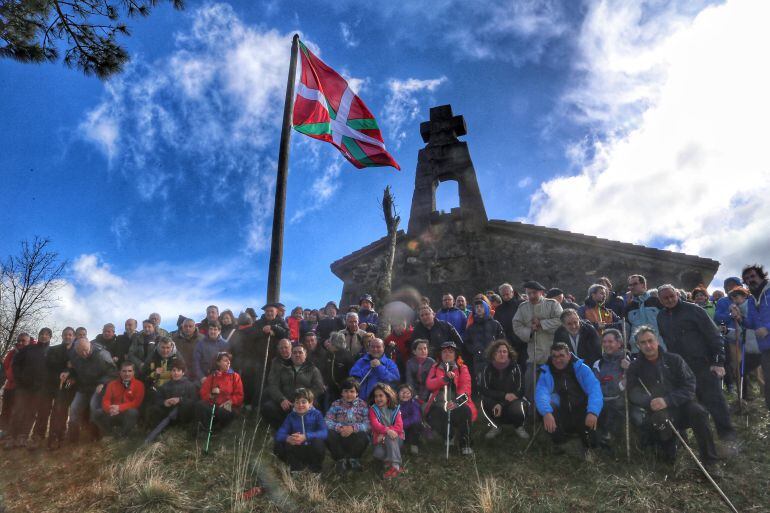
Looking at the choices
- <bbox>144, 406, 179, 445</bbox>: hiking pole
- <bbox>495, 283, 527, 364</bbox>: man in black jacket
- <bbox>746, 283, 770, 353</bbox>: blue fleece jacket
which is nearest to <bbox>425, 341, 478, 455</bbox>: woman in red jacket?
<bbox>495, 283, 527, 364</bbox>: man in black jacket

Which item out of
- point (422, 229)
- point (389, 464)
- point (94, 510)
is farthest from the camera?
point (422, 229)

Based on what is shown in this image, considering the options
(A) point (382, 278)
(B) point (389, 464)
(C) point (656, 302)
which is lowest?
(B) point (389, 464)

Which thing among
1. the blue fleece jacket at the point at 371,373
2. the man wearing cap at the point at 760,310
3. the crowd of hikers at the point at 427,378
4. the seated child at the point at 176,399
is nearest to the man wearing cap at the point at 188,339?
the crowd of hikers at the point at 427,378

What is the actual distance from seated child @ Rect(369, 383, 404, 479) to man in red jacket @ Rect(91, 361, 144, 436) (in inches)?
153

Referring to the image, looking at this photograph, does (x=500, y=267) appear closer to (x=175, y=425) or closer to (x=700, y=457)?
(x=700, y=457)

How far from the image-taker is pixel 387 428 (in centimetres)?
573

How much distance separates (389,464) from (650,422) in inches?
132

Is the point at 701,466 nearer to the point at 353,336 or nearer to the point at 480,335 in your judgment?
the point at 480,335

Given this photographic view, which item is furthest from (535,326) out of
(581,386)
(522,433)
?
(522,433)

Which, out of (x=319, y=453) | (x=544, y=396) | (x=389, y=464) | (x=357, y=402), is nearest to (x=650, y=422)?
(x=544, y=396)

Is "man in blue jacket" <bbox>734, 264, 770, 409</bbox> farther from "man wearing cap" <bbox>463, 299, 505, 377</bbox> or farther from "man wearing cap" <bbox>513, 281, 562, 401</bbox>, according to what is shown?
"man wearing cap" <bbox>463, 299, 505, 377</bbox>

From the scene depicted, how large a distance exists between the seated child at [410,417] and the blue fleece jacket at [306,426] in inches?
44.6

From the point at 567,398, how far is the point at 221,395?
5.17 m

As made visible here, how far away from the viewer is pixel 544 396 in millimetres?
5777
